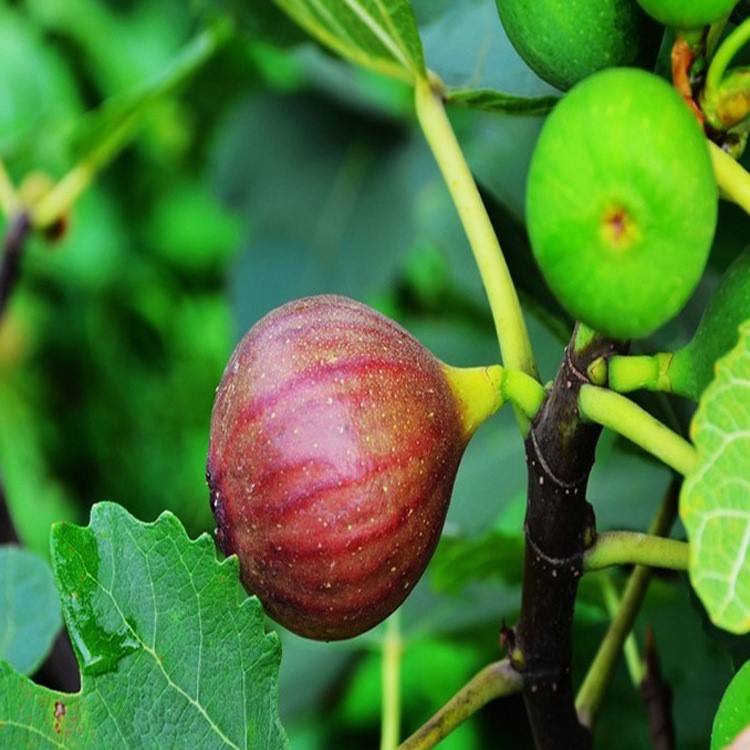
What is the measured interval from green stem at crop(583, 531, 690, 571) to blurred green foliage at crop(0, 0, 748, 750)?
206 millimetres

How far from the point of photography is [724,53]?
473 millimetres

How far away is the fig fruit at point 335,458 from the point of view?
521 millimetres

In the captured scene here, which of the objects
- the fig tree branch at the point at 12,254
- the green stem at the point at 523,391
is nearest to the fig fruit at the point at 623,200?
the green stem at the point at 523,391

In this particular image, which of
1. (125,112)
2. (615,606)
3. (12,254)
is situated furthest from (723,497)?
(125,112)

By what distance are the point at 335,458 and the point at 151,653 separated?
0.14 metres

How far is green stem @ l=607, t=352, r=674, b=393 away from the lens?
1.69ft

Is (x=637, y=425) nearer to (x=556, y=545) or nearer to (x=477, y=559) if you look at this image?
(x=556, y=545)

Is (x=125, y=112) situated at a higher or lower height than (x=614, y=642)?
higher

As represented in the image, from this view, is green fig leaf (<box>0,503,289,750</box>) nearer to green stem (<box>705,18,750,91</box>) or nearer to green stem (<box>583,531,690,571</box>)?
green stem (<box>583,531,690,571</box>)

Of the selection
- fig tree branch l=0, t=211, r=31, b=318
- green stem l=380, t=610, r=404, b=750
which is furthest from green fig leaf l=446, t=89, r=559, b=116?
fig tree branch l=0, t=211, r=31, b=318

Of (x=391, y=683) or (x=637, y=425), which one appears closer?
(x=637, y=425)

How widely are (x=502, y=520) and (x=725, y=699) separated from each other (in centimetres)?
69

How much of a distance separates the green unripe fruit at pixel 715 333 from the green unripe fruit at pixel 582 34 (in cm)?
10

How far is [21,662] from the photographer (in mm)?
774
